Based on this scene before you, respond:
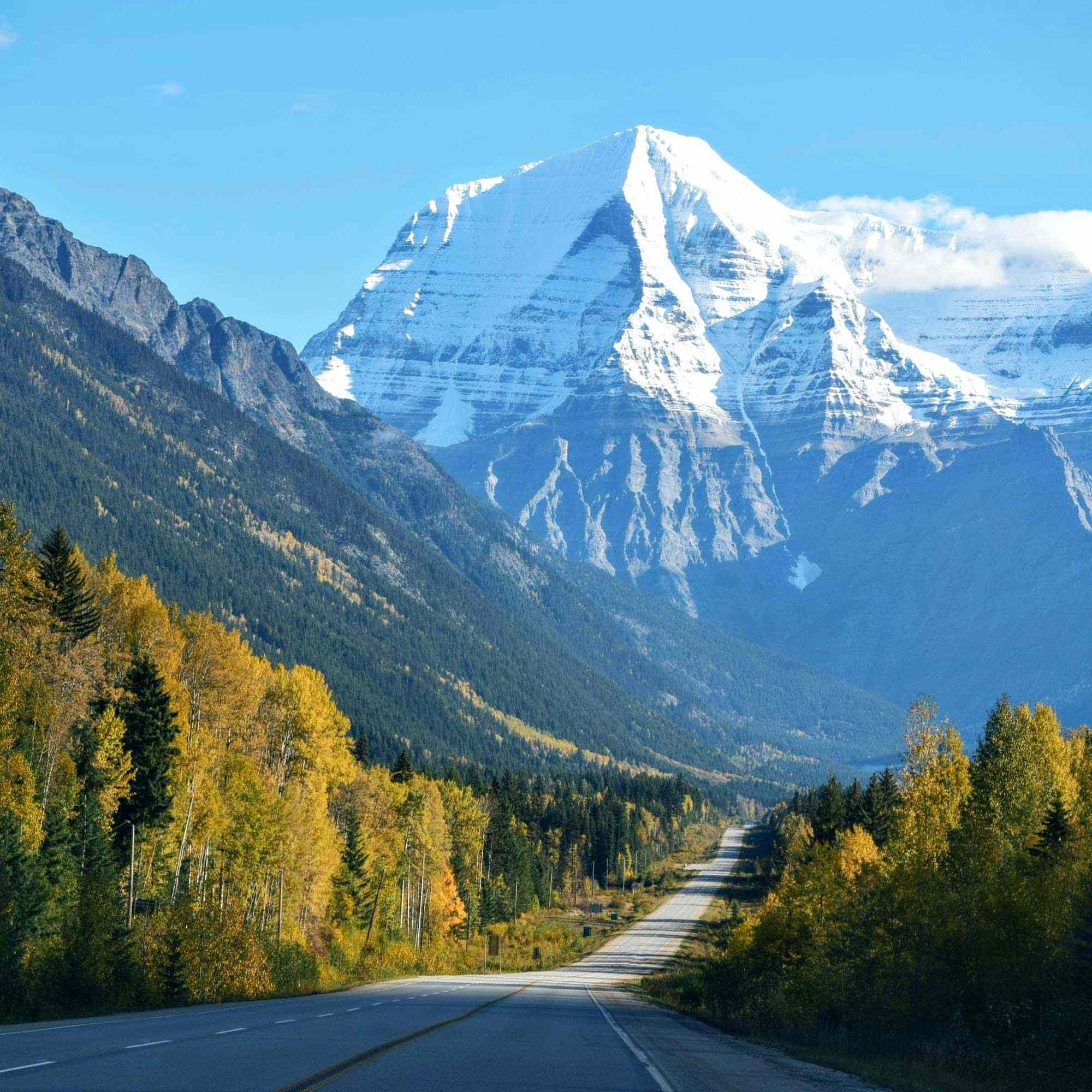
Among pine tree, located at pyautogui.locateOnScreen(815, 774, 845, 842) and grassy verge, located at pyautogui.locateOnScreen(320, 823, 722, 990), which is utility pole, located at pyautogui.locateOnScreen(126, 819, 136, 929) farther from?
pine tree, located at pyautogui.locateOnScreen(815, 774, 845, 842)

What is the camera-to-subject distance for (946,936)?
51156 mm

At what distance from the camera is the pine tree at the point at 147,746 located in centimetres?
7038

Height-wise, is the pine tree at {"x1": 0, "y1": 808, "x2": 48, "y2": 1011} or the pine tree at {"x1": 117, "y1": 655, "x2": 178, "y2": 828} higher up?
the pine tree at {"x1": 117, "y1": 655, "x2": 178, "y2": 828}

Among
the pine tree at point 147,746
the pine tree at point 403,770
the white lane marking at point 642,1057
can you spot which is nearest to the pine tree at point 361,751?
the pine tree at point 403,770

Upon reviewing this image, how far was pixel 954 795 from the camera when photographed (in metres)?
79.1

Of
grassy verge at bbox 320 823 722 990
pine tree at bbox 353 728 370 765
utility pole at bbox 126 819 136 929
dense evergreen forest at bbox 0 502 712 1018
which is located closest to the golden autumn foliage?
grassy verge at bbox 320 823 722 990

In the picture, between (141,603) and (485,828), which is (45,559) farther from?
(485,828)

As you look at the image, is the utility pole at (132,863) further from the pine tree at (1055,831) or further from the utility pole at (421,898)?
the utility pole at (421,898)

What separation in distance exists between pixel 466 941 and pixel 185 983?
7882 centimetres

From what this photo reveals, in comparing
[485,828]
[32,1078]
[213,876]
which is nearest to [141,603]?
[213,876]

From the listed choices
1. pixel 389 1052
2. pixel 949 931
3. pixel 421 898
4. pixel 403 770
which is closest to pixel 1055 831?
pixel 949 931

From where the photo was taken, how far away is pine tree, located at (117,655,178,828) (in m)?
70.4

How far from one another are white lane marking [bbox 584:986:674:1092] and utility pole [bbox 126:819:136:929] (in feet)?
72.0

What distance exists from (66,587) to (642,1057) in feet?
157
